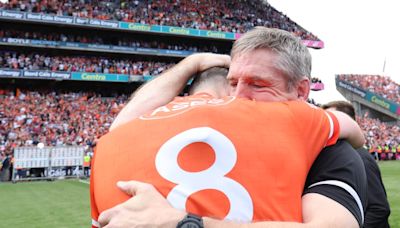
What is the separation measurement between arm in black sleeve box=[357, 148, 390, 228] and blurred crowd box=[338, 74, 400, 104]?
41.3 m

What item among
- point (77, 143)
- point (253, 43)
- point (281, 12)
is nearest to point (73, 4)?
point (77, 143)

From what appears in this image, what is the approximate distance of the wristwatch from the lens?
132cm

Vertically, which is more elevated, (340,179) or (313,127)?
(313,127)

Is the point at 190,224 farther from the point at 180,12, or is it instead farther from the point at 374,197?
the point at 180,12

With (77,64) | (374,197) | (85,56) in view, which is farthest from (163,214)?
(85,56)

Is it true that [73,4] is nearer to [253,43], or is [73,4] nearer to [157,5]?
[157,5]

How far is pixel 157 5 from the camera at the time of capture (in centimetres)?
3906

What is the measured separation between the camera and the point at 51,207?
34.2ft

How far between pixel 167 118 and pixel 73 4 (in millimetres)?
35517

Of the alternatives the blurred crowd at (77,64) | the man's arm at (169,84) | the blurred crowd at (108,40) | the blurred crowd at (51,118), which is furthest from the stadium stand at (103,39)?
the man's arm at (169,84)

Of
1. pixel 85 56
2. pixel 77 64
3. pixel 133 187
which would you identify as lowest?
pixel 77 64

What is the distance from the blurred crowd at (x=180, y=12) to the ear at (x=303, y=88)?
1294 inches

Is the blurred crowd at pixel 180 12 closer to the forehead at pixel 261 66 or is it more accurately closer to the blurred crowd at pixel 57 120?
the blurred crowd at pixel 57 120

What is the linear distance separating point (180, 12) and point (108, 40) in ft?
24.0
